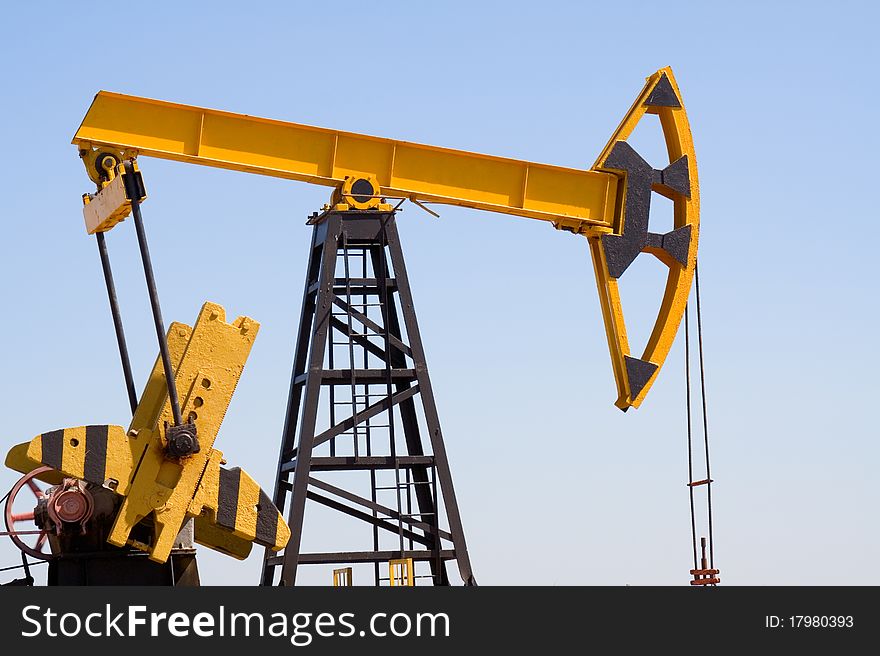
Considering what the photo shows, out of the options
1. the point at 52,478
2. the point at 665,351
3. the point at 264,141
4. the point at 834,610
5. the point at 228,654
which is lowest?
the point at 228,654

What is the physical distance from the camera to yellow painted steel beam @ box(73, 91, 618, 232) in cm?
1155

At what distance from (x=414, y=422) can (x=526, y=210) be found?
221cm

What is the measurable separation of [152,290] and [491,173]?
3.99m

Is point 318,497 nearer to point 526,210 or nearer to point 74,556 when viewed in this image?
point 74,556

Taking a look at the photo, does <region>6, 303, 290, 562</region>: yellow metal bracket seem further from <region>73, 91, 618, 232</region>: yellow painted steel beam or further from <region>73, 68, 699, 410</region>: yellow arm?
<region>73, 91, 618, 232</region>: yellow painted steel beam

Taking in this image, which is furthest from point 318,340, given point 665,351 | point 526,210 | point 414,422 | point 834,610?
point 834,610

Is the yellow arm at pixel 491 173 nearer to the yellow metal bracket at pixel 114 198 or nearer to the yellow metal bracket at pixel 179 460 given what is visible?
the yellow metal bracket at pixel 114 198

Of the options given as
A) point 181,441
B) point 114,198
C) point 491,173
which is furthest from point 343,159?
point 181,441

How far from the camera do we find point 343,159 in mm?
12406

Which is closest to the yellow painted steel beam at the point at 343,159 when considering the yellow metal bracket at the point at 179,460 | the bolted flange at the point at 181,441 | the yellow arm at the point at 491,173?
the yellow arm at the point at 491,173

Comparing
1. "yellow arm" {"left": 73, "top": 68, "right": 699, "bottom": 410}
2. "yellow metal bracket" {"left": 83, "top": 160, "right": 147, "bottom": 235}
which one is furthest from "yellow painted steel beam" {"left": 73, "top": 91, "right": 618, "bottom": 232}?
"yellow metal bracket" {"left": 83, "top": 160, "right": 147, "bottom": 235}

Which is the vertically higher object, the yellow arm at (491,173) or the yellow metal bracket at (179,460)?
the yellow arm at (491,173)

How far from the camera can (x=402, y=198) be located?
1257cm

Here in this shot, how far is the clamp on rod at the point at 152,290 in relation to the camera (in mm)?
9930
